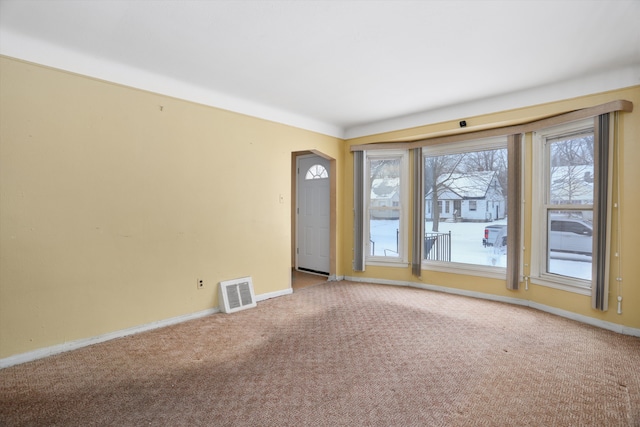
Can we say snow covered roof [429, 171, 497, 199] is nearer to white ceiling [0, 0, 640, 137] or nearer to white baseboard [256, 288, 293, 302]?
white ceiling [0, 0, 640, 137]

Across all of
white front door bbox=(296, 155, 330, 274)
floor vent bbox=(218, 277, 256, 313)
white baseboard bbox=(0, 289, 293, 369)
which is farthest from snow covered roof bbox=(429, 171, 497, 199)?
white baseboard bbox=(0, 289, 293, 369)

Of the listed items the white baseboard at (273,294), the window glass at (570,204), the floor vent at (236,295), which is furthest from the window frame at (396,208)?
the floor vent at (236,295)

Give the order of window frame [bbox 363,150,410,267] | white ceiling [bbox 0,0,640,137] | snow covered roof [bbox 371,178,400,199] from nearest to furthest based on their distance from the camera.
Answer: white ceiling [bbox 0,0,640,137] → window frame [bbox 363,150,410,267] → snow covered roof [bbox 371,178,400,199]

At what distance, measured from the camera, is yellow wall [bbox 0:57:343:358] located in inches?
102

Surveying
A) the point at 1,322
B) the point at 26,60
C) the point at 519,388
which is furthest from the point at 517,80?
the point at 1,322

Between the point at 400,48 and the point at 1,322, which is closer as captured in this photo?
the point at 1,322

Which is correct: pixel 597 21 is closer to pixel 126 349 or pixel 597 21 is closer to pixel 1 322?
pixel 126 349

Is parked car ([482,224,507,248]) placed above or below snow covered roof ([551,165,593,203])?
below

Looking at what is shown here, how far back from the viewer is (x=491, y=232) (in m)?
4.49

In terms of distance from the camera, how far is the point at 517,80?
3.53 metres

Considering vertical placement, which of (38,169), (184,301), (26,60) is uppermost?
(26,60)

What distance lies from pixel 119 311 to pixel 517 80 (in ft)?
15.6

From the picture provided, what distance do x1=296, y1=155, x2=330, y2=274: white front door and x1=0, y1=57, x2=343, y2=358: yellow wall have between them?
6.19ft

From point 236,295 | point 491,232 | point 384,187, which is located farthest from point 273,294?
point 491,232
